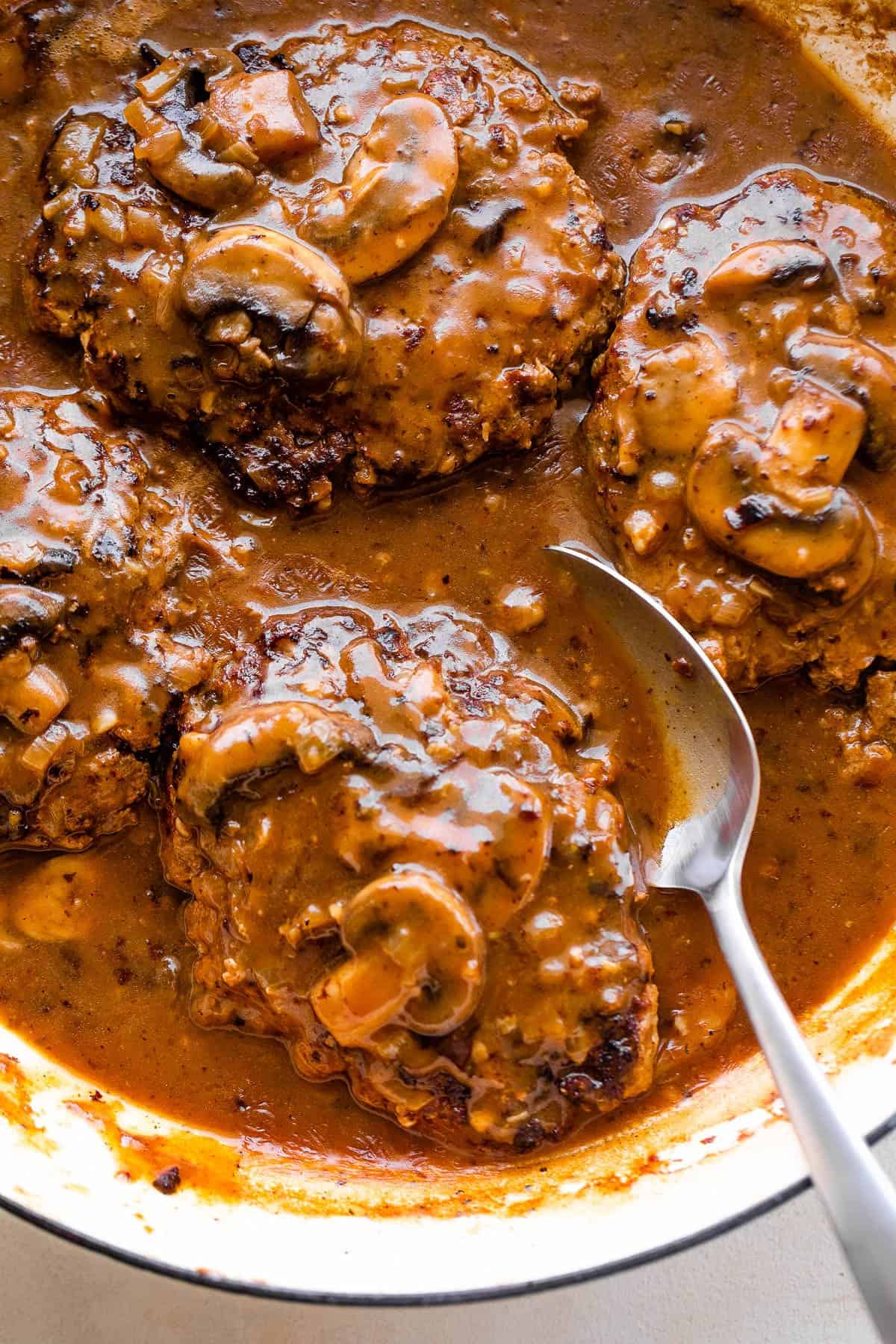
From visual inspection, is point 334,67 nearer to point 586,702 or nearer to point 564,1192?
point 586,702

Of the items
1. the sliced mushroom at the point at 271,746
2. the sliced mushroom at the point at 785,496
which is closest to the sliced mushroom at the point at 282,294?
the sliced mushroom at the point at 271,746

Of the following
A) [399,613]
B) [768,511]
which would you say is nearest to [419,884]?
[399,613]

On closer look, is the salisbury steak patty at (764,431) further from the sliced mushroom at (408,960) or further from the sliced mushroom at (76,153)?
the sliced mushroom at (76,153)

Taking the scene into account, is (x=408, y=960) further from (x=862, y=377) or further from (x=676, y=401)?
(x=862, y=377)

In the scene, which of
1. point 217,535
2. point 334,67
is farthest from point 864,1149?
point 334,67

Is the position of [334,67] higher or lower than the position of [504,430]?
higher
